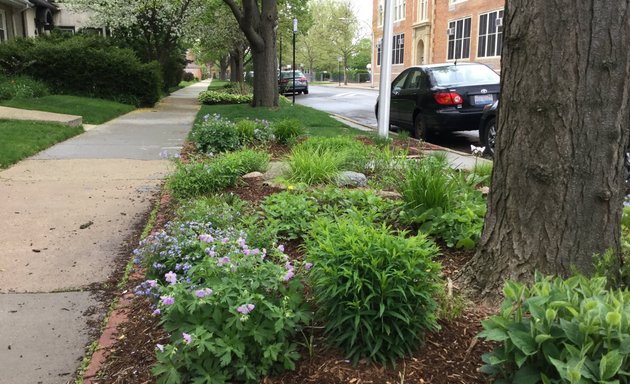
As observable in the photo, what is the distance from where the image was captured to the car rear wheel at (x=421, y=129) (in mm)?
10703

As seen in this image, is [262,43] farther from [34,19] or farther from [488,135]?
[34,19]

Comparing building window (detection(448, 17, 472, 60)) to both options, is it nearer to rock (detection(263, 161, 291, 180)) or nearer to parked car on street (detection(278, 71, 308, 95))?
parked car on street (detection(278, 71, 308, 95))

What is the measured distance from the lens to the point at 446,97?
10.2 m

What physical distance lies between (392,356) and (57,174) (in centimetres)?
617

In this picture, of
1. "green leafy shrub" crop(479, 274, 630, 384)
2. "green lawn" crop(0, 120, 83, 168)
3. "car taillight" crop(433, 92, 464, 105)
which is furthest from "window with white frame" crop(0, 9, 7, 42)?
"green leafy shrub" crop(479, 274, 630, 384)

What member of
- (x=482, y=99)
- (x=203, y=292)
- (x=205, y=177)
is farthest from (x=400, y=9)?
(x=203, y=292)

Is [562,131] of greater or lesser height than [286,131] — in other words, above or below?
above

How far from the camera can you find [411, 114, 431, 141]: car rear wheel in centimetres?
1070

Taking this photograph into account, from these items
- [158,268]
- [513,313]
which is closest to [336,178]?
[158,268]

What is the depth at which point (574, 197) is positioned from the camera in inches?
105

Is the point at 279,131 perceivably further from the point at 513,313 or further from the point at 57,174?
the point at 513,313

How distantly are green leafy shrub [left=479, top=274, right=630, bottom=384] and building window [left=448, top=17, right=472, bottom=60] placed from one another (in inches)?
1707

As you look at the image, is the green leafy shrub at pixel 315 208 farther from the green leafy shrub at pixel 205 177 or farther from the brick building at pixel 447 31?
the brick building at pixel 447 31

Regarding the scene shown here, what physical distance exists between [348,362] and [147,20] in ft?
83.4
